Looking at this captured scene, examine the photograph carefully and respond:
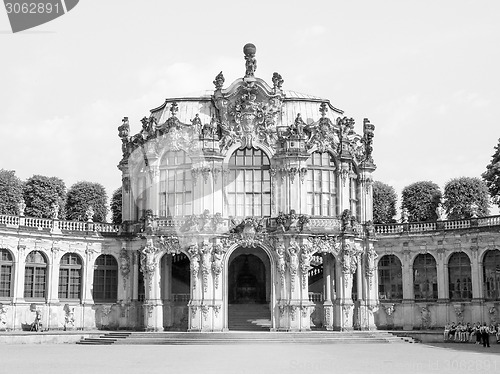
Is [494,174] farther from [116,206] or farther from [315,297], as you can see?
[116,206]

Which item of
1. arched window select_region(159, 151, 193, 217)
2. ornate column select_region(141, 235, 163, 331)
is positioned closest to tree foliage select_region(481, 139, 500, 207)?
arched window select_region(159, 151, 193, 217)

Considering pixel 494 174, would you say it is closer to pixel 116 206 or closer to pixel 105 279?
pixel 105 279

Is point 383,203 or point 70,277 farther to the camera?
point 383,203

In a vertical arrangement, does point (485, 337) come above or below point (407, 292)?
below

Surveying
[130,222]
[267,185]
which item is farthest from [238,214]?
[130,222]

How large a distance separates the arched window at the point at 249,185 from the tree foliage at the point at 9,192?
23.5 meters

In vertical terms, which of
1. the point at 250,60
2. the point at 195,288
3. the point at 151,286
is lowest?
the point at 195,288

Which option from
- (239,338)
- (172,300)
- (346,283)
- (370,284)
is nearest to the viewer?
(239,338)

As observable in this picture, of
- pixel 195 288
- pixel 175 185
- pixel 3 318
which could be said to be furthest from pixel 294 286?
pixel 3 318

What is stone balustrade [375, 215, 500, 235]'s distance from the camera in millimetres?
56475

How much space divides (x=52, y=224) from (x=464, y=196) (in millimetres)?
39052

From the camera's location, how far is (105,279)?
59.5m

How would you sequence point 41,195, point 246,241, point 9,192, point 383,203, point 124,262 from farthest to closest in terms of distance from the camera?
point 383,203 < point 41,195 < point 9,192 < point 124,262 < point 246,241

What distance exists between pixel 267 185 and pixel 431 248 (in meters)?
13.1
